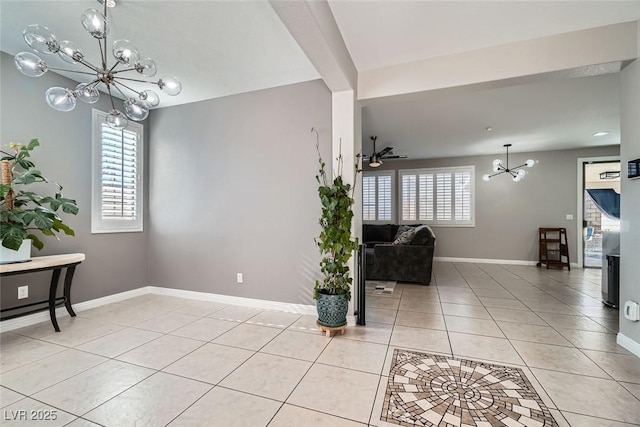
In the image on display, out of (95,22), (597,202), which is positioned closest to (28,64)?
(95,22)

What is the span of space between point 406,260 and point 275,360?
122 inches

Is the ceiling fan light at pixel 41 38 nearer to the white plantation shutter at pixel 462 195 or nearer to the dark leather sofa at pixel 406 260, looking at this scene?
the dark leather sofa at pixel 406 260

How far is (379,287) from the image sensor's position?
172 inches

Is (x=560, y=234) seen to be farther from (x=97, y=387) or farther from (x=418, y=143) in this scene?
(x=97, y=387)

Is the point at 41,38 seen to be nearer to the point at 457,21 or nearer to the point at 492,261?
the point at 457,21

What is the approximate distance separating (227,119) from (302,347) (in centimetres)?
291

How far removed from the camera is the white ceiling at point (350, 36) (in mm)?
2068

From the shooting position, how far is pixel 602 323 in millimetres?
2824

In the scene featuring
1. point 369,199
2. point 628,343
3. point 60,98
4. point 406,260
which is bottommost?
point 628,343

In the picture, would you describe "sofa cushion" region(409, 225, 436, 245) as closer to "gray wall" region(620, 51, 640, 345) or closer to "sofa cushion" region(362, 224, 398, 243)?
"sofa cushion" region(362, 224, 398, 243)

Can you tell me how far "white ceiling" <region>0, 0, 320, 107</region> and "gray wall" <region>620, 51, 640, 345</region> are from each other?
2813 mm

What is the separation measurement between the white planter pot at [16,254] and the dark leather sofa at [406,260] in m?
4.17

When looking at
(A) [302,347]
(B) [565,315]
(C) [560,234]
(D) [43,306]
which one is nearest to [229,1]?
(A) [302,347]

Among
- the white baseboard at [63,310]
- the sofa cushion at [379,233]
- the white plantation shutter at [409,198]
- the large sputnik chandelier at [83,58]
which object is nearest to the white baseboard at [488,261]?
the white plantation shutter at [409,198]
